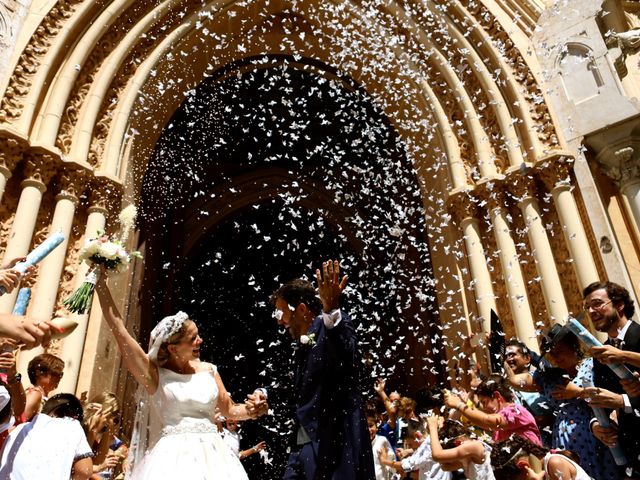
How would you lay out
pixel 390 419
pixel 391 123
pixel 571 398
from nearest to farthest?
pixel 571 398, pixel 390 419, pixel 391 123

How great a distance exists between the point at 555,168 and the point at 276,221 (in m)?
7.80

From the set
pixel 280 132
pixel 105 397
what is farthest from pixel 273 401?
pixel 105 397

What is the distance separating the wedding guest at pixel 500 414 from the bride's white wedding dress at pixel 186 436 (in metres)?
1.88

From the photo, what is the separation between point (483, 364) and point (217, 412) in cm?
391

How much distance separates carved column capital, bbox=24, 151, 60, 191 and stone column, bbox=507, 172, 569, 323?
5.75 metres

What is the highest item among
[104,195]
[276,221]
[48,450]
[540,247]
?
[276,221]

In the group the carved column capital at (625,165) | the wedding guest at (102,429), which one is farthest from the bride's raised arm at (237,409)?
the carved column capital at (625,165)

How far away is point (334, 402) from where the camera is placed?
111 inches

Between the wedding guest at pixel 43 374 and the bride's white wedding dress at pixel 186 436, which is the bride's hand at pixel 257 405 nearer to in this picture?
the bride's white wedding dress at pixel 186 436

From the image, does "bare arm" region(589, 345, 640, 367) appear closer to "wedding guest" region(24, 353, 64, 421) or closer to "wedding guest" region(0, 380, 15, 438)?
"wedding guest" region(0, 380, 15, 438)

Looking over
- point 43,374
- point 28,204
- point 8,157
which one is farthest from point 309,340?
point 8,157

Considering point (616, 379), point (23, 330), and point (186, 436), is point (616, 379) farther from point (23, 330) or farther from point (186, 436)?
point (23, 330)

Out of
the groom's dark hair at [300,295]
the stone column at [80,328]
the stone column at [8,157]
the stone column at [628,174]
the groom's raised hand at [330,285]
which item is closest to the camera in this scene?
the groom's raised hand at [330,285]

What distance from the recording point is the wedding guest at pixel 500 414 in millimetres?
3793
